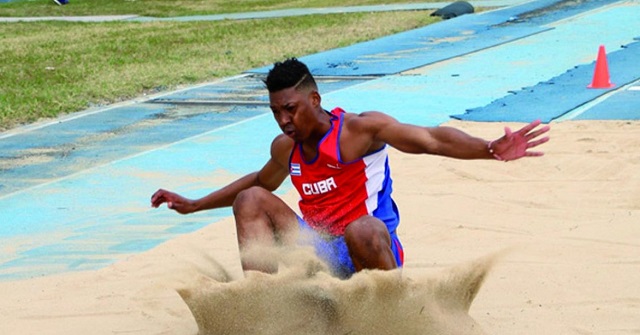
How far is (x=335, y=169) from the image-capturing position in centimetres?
493

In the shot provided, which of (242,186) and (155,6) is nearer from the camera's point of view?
(242,186)

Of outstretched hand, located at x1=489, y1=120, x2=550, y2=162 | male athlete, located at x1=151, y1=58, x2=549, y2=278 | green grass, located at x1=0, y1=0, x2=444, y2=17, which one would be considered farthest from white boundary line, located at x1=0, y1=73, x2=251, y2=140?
green grass, located at x1=0, y1=0, x2=444, y2=17

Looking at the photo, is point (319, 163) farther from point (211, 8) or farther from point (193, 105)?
point (211, 8)

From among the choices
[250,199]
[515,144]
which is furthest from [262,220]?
[515,144]

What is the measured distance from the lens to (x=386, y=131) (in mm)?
4852

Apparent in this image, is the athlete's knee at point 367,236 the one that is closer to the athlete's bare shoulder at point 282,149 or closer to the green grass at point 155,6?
the athlete's bare shoulder at point 282,149

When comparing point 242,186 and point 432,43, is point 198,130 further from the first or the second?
point 432,43

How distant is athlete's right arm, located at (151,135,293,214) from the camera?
521 centimetres

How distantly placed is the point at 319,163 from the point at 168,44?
639 inches

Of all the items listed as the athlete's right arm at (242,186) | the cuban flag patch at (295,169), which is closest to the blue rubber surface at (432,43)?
the athlete's right arm at (242,186)

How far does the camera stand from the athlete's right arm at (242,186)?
205 inches

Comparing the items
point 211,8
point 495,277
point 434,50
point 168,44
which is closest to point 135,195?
point 495,277

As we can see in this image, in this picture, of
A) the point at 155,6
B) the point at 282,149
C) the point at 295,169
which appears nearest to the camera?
the point at 295,169

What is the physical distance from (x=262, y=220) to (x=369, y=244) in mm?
563
